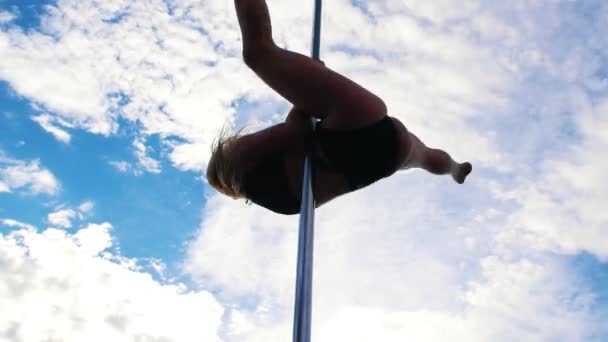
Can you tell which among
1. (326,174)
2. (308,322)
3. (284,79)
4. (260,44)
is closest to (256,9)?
(260,44)

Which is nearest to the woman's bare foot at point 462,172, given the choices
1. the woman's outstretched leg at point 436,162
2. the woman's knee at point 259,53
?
the woman's outstretched leg at point 436,162

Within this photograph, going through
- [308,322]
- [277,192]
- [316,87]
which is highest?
[316,87]

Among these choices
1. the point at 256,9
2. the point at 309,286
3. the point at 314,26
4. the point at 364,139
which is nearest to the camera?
the point at 309,286

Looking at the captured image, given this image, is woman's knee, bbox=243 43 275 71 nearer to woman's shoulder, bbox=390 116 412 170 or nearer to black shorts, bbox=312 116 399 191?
black shorts, bbox=312 116 399 191

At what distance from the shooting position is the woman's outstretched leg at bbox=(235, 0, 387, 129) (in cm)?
210

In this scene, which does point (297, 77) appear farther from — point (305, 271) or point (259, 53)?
point (305, 271)

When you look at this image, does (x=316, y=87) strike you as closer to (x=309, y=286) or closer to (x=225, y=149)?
(x=225, y=149)

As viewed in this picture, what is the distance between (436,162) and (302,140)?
90 cm

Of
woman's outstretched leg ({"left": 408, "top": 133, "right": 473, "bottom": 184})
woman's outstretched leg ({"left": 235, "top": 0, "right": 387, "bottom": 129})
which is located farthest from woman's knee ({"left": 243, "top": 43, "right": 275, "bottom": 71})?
woman's outstretched leg ({"left": 408, "top": 133, "right": 473, "bottom": 184})

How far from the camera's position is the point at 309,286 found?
72.3 inches

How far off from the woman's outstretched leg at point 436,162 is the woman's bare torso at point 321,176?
12 cm

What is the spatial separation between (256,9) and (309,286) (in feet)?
3.36

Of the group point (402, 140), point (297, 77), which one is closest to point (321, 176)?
point (402, 140)

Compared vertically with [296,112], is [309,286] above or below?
below
